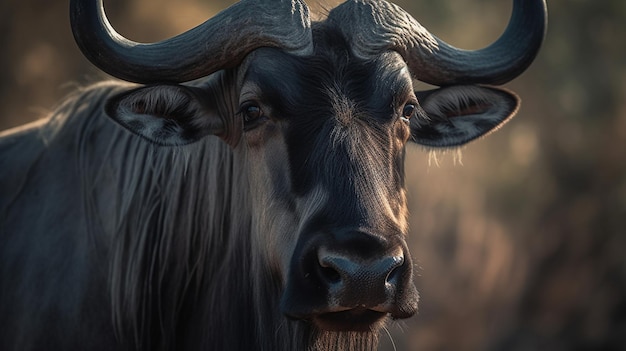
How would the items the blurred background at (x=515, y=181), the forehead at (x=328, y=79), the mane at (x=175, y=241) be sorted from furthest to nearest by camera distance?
the blurred background at (x=515, y=181) < the mane at (x=175, y=241) < the forehead at (x=328, y=79)

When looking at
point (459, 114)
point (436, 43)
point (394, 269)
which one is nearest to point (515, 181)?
point (459, 114)

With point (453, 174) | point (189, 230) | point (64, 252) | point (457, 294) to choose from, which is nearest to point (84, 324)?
point (64, 252)

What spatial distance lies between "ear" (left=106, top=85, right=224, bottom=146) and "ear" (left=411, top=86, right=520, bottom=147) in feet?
4.57

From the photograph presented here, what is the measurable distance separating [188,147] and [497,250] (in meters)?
10.9

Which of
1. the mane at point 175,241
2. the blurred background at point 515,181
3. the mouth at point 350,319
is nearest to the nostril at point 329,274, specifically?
the mouth at point 350,319

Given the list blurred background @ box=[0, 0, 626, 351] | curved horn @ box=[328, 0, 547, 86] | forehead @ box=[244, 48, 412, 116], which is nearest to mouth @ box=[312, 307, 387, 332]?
forehead @ box=[244, 48, 412, 116]

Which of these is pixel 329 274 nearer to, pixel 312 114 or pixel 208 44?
pixel 312 114

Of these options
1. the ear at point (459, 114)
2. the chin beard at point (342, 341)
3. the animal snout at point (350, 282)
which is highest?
the ear at point (459, 114)

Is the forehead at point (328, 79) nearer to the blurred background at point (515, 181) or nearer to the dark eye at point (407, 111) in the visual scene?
the dark eye at point (407, 111)

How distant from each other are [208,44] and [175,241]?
142 centimetres

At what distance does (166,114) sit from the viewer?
5.82 meters

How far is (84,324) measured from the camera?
6059 millimetres

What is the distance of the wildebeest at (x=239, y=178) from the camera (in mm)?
4977

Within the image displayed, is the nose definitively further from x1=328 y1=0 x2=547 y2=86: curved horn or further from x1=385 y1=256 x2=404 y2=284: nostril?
x1=328 y1=0 x2=547 y2=86: curved horn
